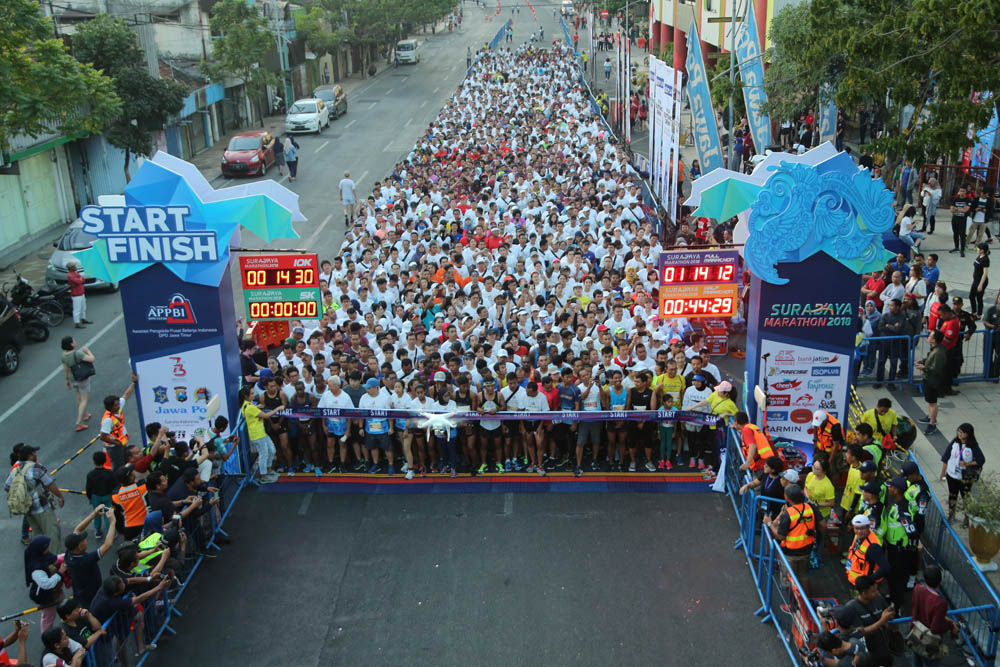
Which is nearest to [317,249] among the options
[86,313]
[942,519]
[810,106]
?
[86,313]

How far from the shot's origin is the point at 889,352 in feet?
50.8

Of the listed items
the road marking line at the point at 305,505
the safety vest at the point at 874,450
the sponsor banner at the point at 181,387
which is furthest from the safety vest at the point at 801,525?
the sponsor banner at the point at 181,387

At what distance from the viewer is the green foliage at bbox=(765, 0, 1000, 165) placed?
1250cm

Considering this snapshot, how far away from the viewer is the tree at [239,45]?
41.1 m

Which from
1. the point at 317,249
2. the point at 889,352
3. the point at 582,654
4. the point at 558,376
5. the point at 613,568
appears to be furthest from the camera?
the point at 317,249

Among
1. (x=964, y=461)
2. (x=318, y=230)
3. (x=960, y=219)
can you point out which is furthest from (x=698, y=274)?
Answer: (x=318, y=230)

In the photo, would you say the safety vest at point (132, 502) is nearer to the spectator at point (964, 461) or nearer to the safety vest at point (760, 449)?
the safety vest at point (760, 449)

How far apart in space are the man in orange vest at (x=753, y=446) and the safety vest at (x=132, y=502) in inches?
280

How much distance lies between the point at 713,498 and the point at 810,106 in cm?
1809

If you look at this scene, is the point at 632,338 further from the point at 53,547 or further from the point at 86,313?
the point at 86,313

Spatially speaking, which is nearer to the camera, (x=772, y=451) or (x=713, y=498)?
(x=772, y=451)

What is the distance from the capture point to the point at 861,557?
9.27m

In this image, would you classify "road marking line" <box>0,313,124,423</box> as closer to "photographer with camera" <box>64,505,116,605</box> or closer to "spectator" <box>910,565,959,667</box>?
"photographer with camera" <box>64,505,116,605</box>

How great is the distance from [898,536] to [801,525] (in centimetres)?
100
